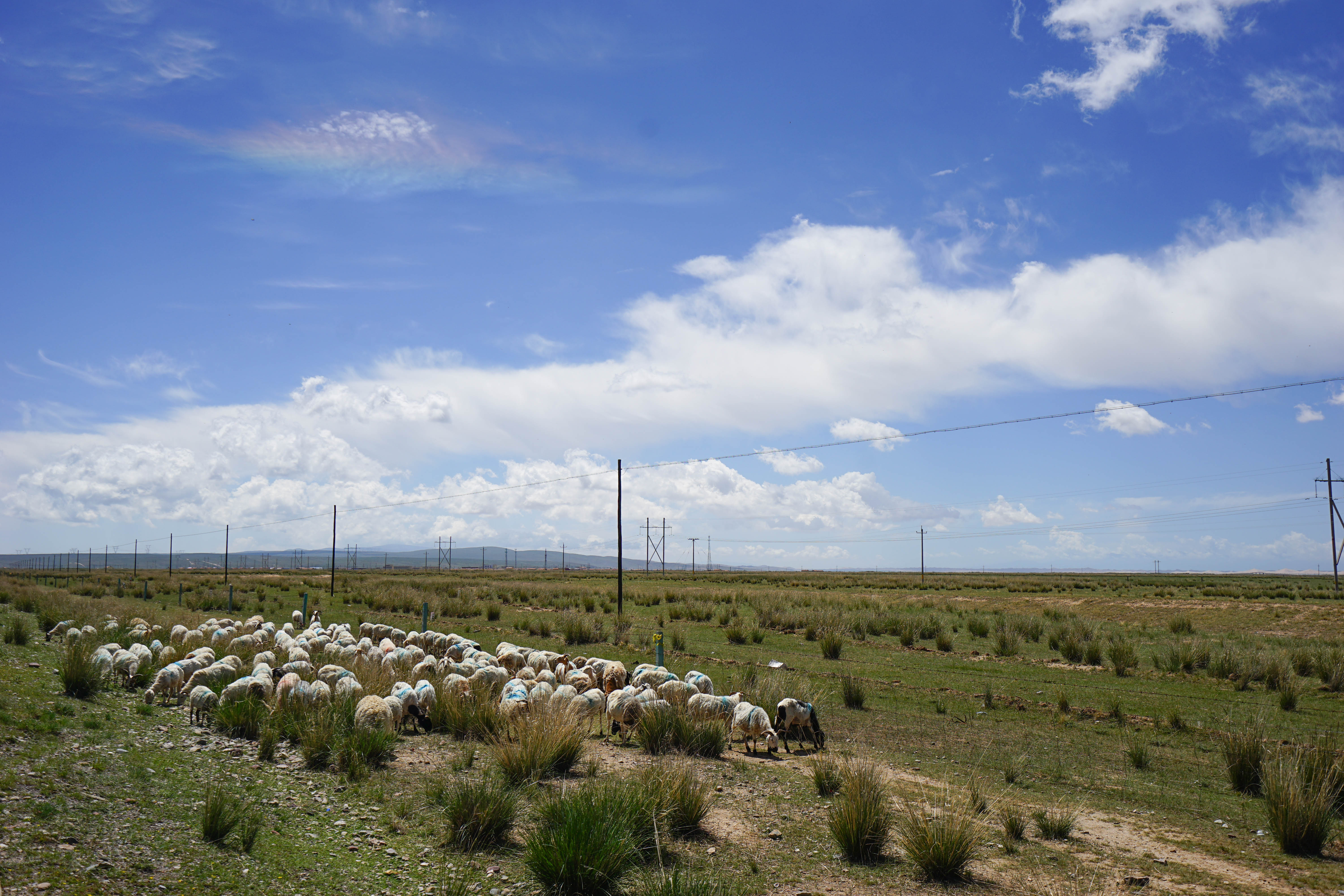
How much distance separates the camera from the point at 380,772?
1033 centimetres

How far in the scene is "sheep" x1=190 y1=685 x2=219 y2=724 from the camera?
12.8m

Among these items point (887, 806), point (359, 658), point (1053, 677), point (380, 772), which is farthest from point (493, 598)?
point (887, 806)

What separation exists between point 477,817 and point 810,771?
5187mm

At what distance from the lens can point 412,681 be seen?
53.9 feet

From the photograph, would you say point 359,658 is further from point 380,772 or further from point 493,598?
point 493,598

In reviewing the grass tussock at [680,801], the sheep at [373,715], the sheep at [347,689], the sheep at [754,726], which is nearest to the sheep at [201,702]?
the sheep at [347,689]

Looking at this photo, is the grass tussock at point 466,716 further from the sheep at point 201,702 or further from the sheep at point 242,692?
the sheep at point 201,702

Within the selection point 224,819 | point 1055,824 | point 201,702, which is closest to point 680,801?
point 1055,824

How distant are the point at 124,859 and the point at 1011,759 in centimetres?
1145

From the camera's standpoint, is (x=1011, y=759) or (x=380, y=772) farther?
(x=1011, y=759)

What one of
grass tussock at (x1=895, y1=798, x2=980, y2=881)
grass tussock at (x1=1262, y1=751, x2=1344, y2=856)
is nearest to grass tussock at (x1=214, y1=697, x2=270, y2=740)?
grass tussock at (x1=895, y1=798, x2=980, y2=881)

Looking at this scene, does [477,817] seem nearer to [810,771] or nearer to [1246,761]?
[810,771]

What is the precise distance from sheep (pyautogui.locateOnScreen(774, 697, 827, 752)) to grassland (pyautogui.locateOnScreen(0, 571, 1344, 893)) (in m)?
0.49

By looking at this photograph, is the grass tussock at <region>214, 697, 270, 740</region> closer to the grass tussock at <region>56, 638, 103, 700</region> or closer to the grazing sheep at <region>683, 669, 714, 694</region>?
the grass tussock at <region>56, 638, 103, 700</region>
